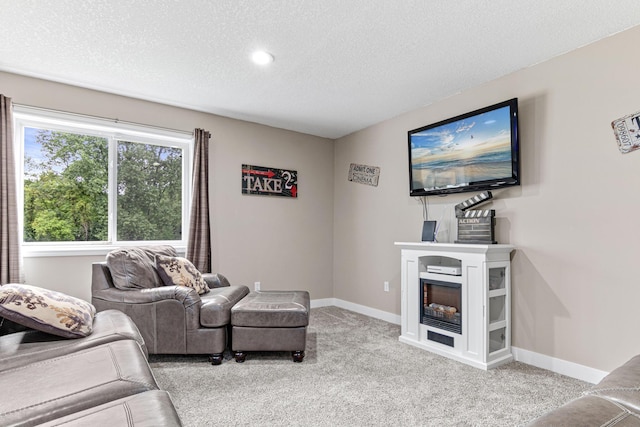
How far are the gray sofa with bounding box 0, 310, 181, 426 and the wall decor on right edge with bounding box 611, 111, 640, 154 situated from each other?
10.1ft

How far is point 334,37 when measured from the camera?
2.51 m

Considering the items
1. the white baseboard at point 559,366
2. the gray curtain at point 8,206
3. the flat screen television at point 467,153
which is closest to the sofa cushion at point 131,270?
the gray curtain at point 8,206

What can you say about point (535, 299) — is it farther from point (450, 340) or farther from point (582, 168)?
point (582, 168)

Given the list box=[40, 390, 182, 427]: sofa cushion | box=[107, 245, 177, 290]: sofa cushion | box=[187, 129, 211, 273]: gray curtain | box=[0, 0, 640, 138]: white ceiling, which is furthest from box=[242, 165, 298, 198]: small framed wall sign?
box=[40, 390, 182, 427]: sofa cushion

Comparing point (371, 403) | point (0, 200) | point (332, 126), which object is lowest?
point (371, 403)

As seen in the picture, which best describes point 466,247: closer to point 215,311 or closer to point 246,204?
A: point 215,311

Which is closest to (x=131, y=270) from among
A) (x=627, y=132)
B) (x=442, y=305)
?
(x=442, y=305)

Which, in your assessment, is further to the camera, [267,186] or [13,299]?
[267,186]

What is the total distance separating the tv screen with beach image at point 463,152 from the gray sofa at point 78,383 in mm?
2930

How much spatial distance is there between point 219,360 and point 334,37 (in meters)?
2.63

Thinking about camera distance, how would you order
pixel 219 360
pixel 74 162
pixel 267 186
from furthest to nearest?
pixel 267 186 < pixel 74 162 < pixel 219 360

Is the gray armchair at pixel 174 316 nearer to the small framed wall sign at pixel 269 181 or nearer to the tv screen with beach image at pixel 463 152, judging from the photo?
the small framed wall sign at pixel 269 181

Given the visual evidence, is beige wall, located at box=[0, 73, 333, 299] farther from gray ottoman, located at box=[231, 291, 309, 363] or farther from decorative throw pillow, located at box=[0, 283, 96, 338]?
decorative throw pillow, located at box=[0, 283, 96, 338]

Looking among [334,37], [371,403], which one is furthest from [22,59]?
[371,403]
